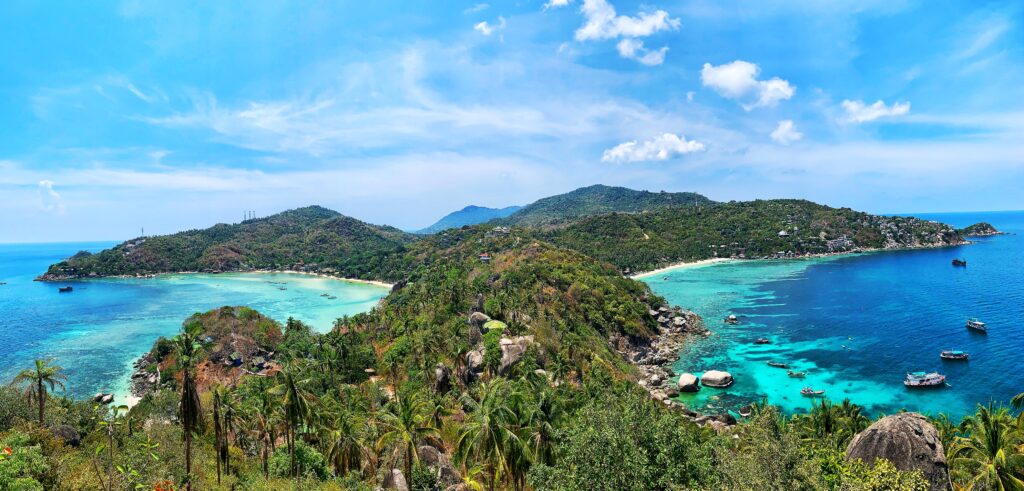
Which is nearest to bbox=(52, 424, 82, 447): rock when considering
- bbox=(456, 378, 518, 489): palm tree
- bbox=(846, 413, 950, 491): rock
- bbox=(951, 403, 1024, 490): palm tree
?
bbox=(456, 378, 518, 489): palm tree

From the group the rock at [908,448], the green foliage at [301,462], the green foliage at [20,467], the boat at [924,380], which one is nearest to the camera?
the green foliage at [20,467]

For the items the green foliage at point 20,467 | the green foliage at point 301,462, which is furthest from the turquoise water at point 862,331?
the green foliage at point 20,467

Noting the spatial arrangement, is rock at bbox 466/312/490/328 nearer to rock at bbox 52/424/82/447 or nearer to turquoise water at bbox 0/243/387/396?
rock at bbox 52/424/82/447

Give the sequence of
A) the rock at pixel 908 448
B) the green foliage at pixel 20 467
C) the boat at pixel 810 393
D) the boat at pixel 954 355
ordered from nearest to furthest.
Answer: the green foliage at pixel 20 467 < the rock at pixel 908 448 < the boat at pixel 810 393 < the boat at pixel 954 355

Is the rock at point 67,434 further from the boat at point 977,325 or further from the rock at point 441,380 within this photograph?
the boat at point 977,325

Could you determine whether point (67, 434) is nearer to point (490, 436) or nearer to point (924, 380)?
point (490, 436)

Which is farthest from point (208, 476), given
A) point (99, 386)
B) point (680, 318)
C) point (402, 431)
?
point (680, 318)
